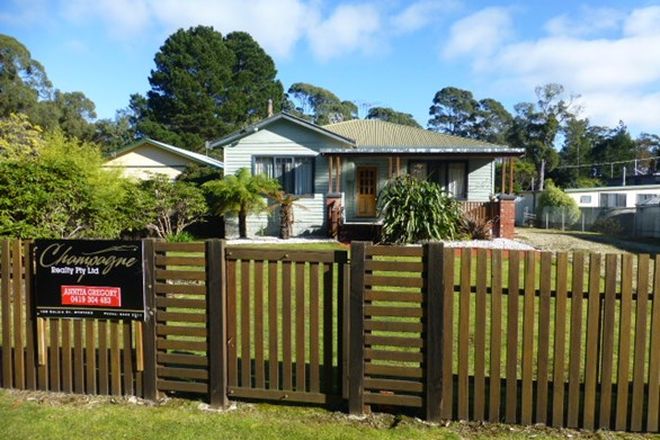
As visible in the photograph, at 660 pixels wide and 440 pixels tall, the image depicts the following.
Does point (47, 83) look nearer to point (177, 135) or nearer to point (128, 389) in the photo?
point (177, 135)

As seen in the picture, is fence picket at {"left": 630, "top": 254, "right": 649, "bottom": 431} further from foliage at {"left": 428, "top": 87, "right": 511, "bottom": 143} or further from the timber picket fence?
foliage at {"left": 428, "top": 87, "right": 511, "bottom": 143}

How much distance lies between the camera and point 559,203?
2427cm

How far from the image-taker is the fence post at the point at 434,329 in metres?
3.38

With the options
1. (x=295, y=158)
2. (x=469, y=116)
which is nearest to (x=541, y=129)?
(x=469, y=116)

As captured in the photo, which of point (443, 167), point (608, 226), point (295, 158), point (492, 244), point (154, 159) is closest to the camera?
point (492, 244)

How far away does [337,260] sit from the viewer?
3559mm

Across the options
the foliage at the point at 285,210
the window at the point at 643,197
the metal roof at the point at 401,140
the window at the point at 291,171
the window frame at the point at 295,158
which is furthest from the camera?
the window at the point at 643,197

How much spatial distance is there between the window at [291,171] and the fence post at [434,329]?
46.8 feet

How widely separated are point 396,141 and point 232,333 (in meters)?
17.0

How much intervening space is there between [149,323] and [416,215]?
10.4 m

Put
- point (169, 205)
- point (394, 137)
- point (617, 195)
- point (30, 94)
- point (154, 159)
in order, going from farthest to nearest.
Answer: point (30, 94), point (617, 195), point (154, 159), point (394, 137), point (169, 205)

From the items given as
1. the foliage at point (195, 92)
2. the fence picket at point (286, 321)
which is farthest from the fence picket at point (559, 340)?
the foliage at point (195, 92)

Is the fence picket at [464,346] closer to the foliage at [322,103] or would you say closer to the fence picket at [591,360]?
the fence picket at [591,360]

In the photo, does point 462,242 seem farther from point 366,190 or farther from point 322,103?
point 322,103
